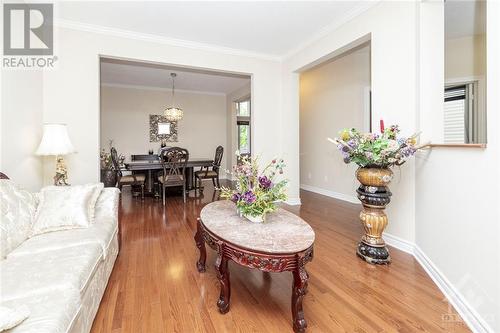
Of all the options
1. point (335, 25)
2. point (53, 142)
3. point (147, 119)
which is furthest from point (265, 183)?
point (147, 119)

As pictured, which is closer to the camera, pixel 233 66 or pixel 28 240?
pixel 28 240

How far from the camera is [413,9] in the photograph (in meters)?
2.34

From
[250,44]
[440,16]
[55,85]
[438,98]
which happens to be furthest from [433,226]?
[55,85]

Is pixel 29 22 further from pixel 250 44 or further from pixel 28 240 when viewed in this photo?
pixel 250 44

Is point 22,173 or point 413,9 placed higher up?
point 413,9

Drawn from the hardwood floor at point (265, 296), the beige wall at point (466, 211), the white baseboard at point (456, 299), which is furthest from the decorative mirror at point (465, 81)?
the hardwood floor at point (265, 296)

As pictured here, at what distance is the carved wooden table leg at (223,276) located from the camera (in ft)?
4.99

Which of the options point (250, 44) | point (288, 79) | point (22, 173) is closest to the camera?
point (22, 173)

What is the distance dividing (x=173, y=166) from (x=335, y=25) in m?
3.58

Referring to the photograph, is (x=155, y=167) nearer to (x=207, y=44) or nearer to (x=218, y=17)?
(x=207, y=44)

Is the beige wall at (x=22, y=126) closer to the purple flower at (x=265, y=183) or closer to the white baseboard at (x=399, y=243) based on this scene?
the purple flower at (x=265, y=183)

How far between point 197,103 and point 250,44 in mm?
4123

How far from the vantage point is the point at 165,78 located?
6141mm

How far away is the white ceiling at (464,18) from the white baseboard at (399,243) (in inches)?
119
